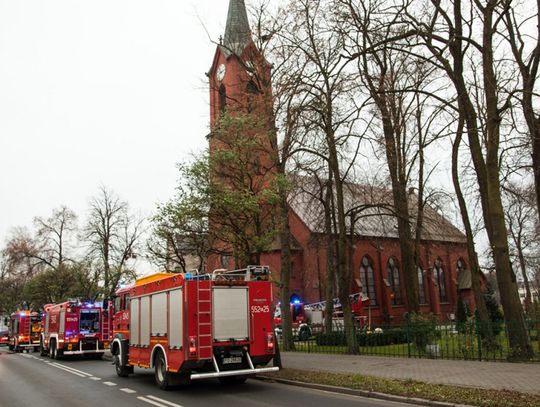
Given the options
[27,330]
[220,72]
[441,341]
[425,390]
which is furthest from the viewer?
[220,72]

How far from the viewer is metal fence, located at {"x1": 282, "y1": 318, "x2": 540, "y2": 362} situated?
15.6 metres

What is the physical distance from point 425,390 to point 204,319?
5208mm

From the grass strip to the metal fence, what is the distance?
493cm

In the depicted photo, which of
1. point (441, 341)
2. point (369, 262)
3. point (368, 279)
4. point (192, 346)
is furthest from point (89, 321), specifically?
point (369, 262)

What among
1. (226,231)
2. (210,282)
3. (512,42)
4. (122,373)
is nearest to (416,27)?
(512,42)

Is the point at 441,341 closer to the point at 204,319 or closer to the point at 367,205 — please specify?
the point at 367,205

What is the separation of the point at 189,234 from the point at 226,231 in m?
1.84

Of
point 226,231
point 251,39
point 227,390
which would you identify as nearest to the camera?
point 227,390

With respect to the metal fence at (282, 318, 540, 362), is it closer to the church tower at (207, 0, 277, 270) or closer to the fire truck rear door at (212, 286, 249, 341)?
the church tower at (207, 0, 277, 270)

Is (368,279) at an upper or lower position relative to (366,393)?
upper

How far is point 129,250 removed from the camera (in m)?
46.2

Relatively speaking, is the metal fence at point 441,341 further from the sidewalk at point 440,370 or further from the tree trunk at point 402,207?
the tree trunk at point 402,207

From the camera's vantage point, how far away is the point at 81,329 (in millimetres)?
25625

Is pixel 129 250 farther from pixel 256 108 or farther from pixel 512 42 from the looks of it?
pixel 512 42
